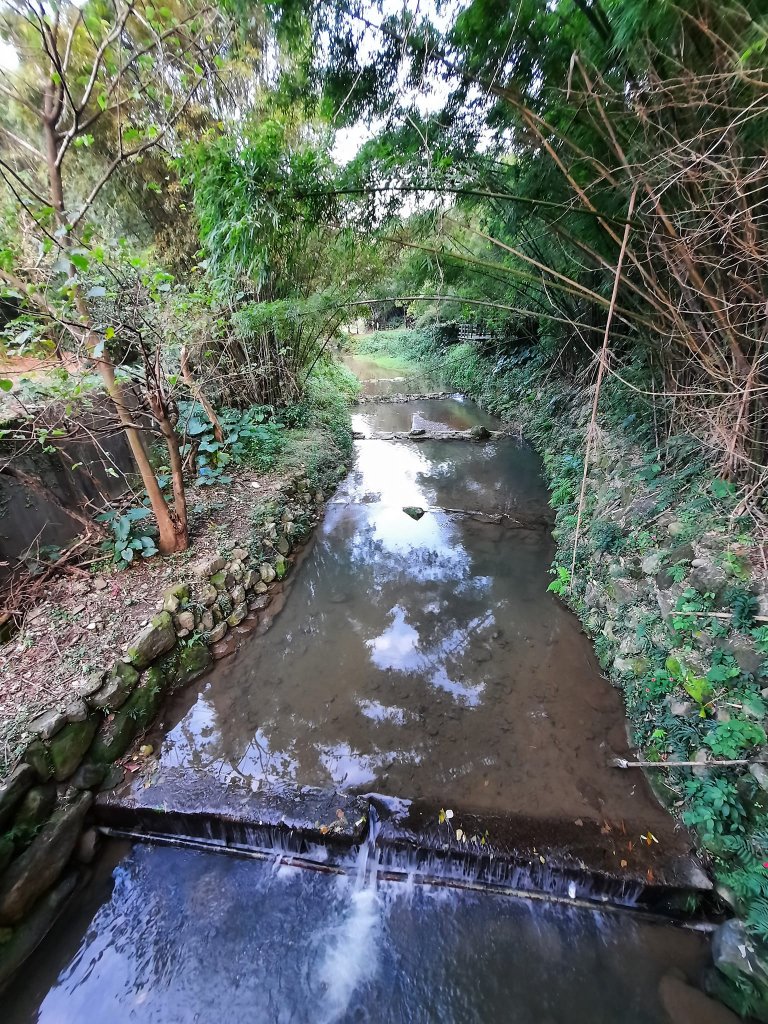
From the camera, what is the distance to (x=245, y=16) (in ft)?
10.6

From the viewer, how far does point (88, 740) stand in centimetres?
299

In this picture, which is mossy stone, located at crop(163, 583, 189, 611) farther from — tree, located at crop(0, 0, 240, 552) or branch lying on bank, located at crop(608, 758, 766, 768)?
branch lying on bank, located at crop(608, 758, 766, 768)

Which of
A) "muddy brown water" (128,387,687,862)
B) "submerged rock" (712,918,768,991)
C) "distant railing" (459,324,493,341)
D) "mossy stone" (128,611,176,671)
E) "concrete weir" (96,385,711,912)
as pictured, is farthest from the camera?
"distant railing" (459,324,493,341)

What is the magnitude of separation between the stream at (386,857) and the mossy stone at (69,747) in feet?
1.50

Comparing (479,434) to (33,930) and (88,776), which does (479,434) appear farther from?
(33,930)

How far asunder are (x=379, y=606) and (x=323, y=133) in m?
5.09

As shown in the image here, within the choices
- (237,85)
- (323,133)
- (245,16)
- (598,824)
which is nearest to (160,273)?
(245,16)

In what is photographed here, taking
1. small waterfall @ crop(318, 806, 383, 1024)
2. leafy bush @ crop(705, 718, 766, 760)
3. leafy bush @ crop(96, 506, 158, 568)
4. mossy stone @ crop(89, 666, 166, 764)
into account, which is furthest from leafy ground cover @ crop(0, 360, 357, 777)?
leafy bush @ crop(705, 718, 766, 760)

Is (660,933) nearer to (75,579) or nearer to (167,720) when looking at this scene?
(167,720)

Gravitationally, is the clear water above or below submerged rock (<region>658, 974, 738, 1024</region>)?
above

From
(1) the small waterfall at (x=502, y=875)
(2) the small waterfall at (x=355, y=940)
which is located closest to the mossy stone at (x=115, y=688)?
(2) the small waterfall at (x=355, y=940)

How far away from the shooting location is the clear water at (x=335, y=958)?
2201 millimetres

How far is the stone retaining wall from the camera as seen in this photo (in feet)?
8.01

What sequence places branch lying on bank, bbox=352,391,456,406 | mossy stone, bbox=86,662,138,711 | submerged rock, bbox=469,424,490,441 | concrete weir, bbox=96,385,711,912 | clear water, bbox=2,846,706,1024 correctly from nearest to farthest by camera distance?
clear water, bbox=2,846,706,1024 → concrete weir, bbox=96,385,711,912 → mossy stone, bbox=86,662,138,711 → submerged rock, bbox=469,424,490,441 → branch lying on bank, bbox=352,391,456,406
